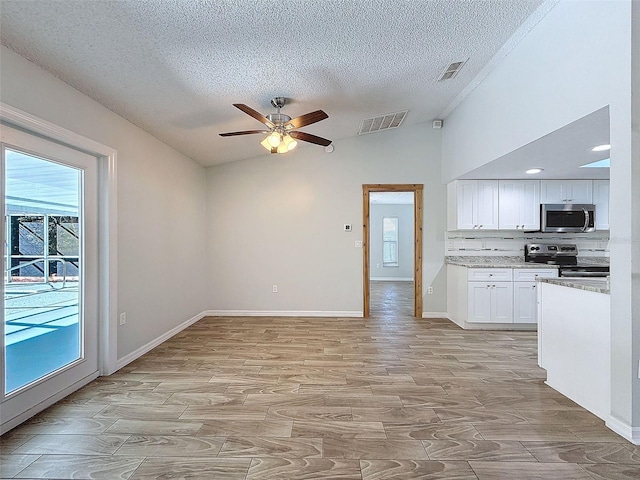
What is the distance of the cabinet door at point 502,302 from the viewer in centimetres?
459

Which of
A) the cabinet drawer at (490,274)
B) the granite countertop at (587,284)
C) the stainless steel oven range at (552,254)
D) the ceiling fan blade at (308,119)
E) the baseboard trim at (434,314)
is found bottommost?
the baseboard trim at (434,314)

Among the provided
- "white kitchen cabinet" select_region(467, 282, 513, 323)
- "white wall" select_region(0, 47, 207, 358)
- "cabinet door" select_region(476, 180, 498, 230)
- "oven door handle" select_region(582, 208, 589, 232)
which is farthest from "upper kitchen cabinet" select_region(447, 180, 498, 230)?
"white wall" select_region(0, 47, 207, 358)

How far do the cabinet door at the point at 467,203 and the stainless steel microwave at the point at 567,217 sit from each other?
966 mm

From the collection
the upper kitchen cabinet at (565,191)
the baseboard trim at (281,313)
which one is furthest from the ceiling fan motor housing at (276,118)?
the upper kitchen cabinet at (565,191)

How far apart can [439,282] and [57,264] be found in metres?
4.81

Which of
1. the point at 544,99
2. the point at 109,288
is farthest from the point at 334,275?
the point at 544,99

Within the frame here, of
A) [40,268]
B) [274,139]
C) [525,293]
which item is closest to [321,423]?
[40,268]

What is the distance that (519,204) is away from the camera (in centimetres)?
492

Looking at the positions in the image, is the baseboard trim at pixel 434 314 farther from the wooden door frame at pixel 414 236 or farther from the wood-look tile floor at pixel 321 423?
the wood-look tile floor at pixel 321 423

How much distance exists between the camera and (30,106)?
A: 223cm

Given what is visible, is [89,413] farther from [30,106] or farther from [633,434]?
[633,434]

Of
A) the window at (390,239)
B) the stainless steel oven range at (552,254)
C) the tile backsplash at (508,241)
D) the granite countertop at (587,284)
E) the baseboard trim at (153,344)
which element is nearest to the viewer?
the granite countertop at (587,284)

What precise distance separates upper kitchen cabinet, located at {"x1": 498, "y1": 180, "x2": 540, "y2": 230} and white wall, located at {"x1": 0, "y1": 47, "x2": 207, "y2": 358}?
4.53 meters

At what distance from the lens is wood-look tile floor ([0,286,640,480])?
182cm
